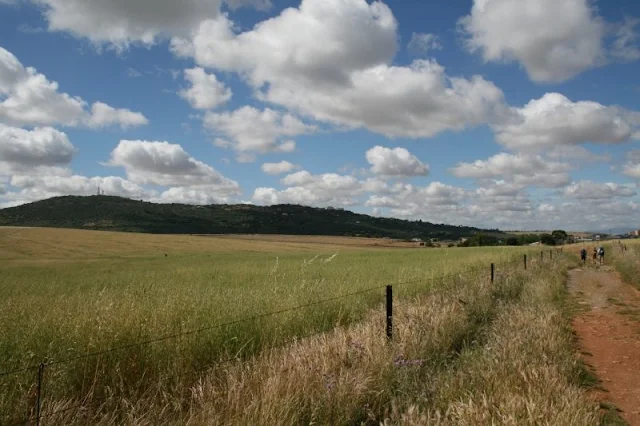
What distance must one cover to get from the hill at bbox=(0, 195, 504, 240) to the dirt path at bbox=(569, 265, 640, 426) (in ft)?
416

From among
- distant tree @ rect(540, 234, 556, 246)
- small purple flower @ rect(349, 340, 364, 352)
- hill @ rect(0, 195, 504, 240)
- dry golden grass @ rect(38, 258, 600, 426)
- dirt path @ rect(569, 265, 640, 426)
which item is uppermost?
hill @ rect(0, 195, 504, 240)

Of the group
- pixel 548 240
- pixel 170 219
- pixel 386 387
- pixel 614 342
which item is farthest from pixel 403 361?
pixel 170 219

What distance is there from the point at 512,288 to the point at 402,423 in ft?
40.4

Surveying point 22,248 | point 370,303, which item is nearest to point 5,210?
point 22,248

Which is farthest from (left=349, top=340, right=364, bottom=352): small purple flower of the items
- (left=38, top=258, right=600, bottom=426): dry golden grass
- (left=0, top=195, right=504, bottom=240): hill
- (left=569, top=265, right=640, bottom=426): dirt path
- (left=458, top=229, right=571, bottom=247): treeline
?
(left=0, top=195, right=504, bottom=240): hill

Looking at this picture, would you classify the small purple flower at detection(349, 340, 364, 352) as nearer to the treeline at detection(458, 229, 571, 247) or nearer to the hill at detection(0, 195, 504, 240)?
the treeline at detection(458, 229, 571, 247)

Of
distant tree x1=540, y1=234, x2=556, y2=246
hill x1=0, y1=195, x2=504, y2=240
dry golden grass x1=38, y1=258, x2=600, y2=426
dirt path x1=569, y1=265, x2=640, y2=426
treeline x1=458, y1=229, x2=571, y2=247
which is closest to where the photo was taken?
dry golden grass x1=38, y1=258, x2=600, y2=426

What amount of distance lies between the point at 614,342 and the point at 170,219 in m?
153

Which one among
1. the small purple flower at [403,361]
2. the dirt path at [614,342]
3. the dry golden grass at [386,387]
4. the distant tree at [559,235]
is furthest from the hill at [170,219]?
the small purple flower at [403,361]

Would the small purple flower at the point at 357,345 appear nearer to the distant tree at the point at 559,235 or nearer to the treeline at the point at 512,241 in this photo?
the treeline at the point at 512,241

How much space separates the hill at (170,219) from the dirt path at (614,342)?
127m

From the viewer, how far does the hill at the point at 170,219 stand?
137 m

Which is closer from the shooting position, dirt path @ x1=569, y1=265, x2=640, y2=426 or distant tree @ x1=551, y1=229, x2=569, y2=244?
dirt path @ x1=569, y1=265, x2=640, y2=426

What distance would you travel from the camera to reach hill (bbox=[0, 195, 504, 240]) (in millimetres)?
137375
